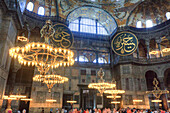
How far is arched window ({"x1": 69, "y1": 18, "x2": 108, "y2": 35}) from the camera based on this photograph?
1984 centimetres

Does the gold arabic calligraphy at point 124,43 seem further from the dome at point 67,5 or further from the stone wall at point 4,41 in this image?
the stone wall at point 4,41

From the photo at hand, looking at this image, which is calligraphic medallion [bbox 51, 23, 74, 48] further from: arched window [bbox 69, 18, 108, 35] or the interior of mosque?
arched window [bbox 69, 18, 108, 35]

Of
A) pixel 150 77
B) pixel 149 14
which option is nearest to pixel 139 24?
pixel 149 14

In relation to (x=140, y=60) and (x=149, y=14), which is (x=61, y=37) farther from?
(x=149, y=14)

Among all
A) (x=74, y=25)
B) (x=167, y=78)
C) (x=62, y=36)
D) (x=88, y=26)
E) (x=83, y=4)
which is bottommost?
(x=167, y=78)

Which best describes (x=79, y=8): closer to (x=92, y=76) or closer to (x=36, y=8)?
(x=36, y=8)

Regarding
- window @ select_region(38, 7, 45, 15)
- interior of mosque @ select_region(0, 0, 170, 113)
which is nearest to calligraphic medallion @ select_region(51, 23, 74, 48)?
interior of mosque @ select_region(0, 0, 170, 113)

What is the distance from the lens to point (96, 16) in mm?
20500

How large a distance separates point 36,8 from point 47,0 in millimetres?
1805

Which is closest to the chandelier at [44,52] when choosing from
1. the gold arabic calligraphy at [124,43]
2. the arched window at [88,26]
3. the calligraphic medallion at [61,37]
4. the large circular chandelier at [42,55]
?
the large circular chandelier at [42,55]

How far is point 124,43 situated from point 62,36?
7.43 metres

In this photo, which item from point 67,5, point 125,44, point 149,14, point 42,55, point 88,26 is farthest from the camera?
point 88,26

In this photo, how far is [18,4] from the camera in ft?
29.0

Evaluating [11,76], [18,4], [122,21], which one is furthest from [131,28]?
[11,76]
